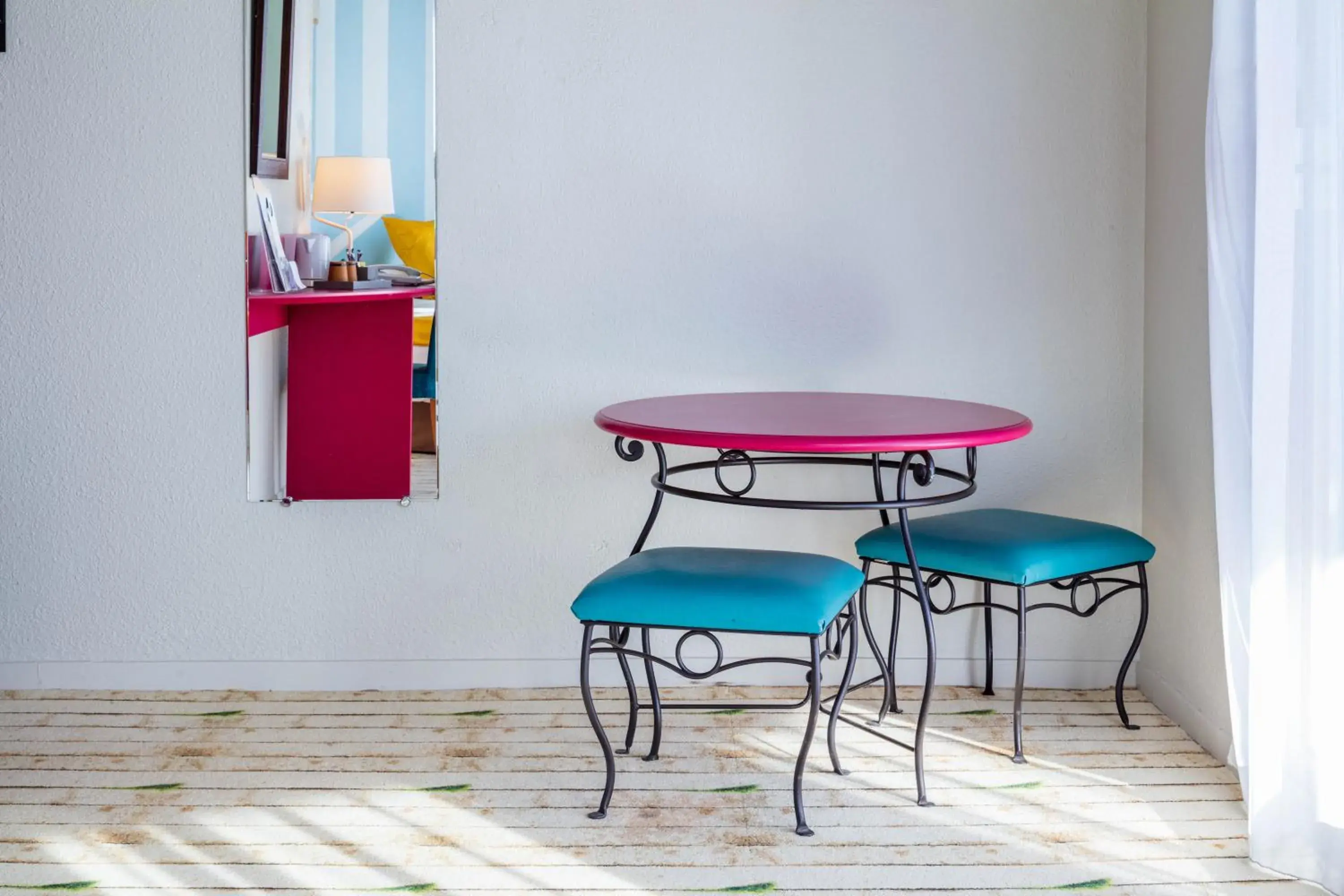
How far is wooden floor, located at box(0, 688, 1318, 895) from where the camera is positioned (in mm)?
2049

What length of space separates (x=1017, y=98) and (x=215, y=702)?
2.37m

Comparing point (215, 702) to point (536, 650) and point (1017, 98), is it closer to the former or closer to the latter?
point (536, 650)

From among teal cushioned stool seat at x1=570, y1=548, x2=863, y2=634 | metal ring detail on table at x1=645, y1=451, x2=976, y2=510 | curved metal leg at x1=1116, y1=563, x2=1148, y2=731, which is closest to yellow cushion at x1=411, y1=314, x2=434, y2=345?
metal ring detail on table at x1=645, y1=451, x2=976, y2=510

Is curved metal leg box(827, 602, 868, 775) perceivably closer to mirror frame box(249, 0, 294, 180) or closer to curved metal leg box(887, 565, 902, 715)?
curved metal leg box(887, 565, 902, 715)

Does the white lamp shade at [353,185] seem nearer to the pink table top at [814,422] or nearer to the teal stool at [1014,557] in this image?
the pink table top at [814,422]

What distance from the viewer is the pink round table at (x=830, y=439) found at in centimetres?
213

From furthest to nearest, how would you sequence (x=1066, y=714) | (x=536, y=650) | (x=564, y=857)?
(x=536, y=650), (x=1066, y=714), (x=564, y=857)

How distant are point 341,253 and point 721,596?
135 cm

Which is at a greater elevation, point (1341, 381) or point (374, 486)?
point (1341, 381)

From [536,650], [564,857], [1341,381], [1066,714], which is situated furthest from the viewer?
[536,650]

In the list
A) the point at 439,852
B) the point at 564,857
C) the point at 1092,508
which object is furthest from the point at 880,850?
the point at 1092,508

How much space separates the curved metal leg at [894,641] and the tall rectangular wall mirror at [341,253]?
1123mm

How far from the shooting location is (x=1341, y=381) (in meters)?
1.88

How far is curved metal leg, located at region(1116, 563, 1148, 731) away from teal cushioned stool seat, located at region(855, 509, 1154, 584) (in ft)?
0.21
